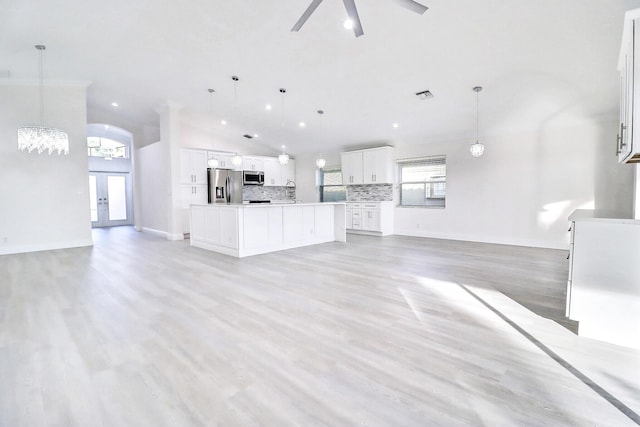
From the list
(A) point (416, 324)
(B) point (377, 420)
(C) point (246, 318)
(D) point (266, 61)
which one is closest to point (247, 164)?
(D) point (266, 61)

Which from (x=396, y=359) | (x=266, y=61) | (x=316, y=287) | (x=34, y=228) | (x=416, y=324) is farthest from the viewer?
(x=34, y=228)

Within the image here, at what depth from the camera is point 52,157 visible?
6.29 m

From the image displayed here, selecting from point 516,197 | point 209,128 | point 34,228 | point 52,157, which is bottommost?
point 34,228

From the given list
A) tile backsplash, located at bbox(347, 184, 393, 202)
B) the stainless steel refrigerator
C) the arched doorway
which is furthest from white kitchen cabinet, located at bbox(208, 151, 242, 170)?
the arched doorway

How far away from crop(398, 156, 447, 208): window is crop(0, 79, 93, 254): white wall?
300 inches

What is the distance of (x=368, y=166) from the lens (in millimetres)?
8281

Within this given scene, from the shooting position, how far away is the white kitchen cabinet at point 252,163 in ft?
30.5

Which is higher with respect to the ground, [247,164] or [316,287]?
[247,164]

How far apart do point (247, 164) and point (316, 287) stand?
264 inches

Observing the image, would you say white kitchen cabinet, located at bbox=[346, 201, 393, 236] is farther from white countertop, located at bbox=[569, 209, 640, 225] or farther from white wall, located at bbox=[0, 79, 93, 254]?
white wall, located at bbox=[0, 79, 93, 254]

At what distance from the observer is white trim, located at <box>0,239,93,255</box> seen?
586cm

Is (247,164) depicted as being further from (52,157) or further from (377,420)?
(377,420)

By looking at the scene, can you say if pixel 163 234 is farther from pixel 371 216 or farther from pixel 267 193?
pixel 371 216

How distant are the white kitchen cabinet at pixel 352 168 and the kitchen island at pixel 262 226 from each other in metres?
1.81
